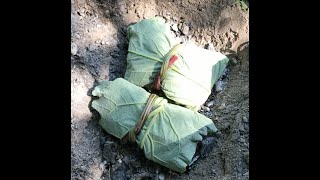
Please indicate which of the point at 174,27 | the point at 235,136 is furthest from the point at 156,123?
the point at 174,27

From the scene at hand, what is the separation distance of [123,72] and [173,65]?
472mm

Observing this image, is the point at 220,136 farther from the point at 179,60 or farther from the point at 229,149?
the point at 179,60

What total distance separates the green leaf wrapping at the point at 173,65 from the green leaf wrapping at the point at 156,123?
0.11 m

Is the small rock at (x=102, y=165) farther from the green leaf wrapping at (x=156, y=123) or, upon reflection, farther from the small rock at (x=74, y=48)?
the small rock at (x=74, y=48)

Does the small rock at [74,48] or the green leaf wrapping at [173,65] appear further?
the small rock at [74,48]

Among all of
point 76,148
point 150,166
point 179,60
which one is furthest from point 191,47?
point 76,148

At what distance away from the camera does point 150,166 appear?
2.66m

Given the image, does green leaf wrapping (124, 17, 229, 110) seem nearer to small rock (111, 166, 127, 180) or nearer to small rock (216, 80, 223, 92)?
small rock (216, 80, 223, 92)

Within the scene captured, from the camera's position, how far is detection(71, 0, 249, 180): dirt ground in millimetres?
2615

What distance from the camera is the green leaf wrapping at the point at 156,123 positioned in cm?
251

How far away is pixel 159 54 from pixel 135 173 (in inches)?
31.0

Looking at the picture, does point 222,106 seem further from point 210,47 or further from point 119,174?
point 119,174

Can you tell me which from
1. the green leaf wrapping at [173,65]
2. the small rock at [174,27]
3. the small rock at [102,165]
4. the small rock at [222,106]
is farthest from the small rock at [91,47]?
the small rock at [222,106]

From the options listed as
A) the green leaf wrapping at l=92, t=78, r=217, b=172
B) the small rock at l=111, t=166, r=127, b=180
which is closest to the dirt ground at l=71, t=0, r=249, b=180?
the small rock at l=111, t=166, r=127, b=180
